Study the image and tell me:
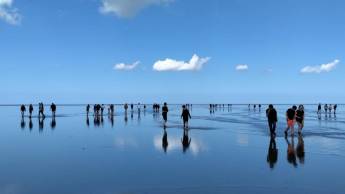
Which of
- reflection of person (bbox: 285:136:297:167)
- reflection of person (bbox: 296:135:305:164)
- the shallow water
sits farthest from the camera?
reflection of person (bbox: 296:135:305:164)

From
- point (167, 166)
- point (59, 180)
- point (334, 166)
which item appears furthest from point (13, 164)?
point (334, 166)

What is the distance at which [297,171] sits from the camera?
10.8 m

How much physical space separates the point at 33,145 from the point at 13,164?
17.3ft

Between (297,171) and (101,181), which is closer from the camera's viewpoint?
(101,181)

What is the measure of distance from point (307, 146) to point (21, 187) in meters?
12.3

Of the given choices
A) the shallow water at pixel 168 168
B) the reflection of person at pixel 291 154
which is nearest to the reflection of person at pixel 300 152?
the shallow water at pixel 168 168

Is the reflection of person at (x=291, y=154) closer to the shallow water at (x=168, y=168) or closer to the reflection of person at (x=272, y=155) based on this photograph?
the shallow water at (x=168, y=168)

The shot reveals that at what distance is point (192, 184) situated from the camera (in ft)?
30.2

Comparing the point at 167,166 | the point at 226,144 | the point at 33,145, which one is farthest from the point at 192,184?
the point at 33,145

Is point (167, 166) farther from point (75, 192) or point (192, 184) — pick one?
point (75, 192)

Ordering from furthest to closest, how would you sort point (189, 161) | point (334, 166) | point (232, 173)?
point (189, 161) < point (334, 166) < point (232, 173)

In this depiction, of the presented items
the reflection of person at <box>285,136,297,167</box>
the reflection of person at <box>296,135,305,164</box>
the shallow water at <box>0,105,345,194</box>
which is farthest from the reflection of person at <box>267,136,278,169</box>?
the reflection of person at <box>296,135,305,164</box>

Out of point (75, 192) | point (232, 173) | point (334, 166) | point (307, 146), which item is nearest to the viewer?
point (75, 192)

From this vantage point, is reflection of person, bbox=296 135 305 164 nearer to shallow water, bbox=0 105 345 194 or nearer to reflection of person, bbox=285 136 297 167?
shallow water, bbox=0 105 345 194
